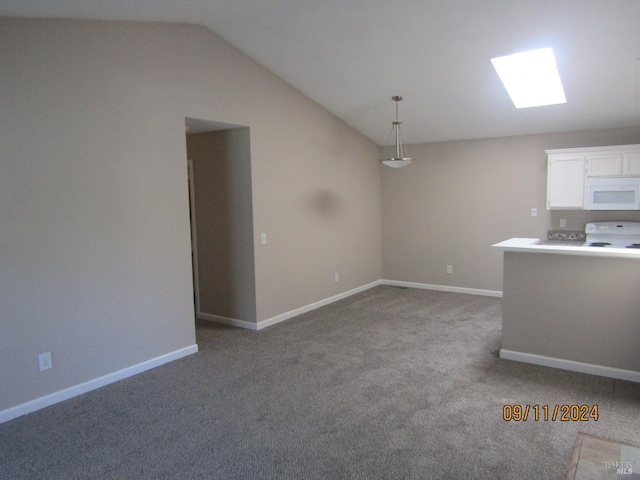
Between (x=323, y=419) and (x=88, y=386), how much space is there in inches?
74.0

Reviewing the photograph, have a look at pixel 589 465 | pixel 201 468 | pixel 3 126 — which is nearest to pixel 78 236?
pixel 3 126

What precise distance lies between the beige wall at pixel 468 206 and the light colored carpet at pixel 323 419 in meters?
2.19

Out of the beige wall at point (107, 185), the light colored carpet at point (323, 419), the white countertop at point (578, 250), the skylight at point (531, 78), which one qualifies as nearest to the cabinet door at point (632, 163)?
the skylight at point (531, 78)

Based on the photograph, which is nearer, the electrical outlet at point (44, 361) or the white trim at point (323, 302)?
the electrical outlet at point (44, 361)

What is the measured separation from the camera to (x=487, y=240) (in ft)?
20.5

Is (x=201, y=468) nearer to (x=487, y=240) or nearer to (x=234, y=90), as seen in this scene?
(x=234, y=90)

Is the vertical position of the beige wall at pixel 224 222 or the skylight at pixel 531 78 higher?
the skylight at pixel 531 78

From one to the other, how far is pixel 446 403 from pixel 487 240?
3710 mm

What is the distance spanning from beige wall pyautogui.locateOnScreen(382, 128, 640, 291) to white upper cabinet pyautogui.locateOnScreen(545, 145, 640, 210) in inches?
12.6

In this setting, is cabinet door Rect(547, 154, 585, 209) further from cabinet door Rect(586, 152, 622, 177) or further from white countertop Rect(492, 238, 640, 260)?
white countertop Rect(492, 238, 640, 260)

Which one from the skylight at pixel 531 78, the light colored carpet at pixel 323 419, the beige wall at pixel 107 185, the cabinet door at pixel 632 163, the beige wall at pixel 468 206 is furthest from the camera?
the beige wall at pixel 468 206

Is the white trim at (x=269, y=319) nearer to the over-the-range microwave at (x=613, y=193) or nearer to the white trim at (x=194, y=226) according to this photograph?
the white trim at (x=194, y=226)

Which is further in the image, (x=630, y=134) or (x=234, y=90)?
(x=630, y=134)

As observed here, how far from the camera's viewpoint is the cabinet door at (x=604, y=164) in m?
4.99
